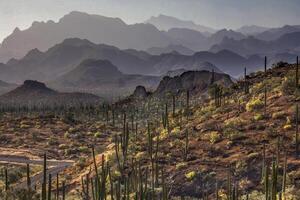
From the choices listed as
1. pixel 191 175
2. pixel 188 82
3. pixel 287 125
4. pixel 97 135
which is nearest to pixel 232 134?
pixel 287 125

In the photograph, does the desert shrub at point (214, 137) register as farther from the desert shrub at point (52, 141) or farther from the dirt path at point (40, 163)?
the desert shrub at point (52, 141)

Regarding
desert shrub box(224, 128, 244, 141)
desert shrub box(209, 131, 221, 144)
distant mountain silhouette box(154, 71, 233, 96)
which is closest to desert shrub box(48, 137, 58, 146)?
desert shrub box(209, 131, 221, 144)

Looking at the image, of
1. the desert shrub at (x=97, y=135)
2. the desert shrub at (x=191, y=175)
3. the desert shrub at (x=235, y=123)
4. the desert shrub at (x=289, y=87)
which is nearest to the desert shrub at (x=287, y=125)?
the desert shrub at (x=235, y=123)

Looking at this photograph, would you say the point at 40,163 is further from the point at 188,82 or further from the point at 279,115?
the point at 188,82

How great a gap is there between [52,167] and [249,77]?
2934 centimetres

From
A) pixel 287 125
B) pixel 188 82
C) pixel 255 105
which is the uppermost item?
pixel 188 82

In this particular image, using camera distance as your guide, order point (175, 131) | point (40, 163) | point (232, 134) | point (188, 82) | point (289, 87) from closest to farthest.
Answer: point (232, 134) → point (175, 131) → point (289, 87) → point (40, 163) → point (188, 82)

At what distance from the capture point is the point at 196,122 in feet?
179

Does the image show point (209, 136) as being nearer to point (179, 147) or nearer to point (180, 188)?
point (179, 147)

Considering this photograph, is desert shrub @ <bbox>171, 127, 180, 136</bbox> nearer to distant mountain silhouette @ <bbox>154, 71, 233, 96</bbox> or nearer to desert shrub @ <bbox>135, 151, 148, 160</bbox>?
desert shrub @ <bbox>135, 151, 148, 160</bbox>

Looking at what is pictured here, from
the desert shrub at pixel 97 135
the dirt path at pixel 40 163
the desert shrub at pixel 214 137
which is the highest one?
the desert shrub at pixel 214 137

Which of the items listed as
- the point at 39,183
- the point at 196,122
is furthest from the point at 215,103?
the point at 39,183

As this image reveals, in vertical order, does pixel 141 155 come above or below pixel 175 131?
below

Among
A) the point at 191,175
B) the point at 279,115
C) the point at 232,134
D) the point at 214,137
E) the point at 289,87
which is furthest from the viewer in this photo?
the point at 289,87
